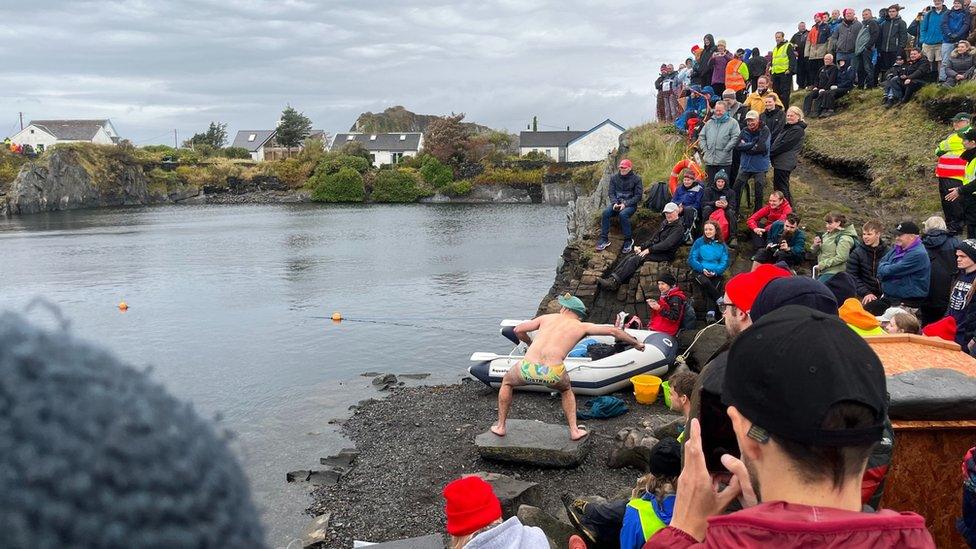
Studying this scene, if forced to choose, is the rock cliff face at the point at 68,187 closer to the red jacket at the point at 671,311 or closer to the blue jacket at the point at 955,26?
the red jacket at the point at 671,311

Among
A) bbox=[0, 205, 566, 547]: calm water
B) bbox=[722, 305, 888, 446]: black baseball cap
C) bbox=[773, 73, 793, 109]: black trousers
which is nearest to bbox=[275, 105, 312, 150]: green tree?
bbox=[0, 205, 566, 547]: calm water

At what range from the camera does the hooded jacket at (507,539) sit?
11.4 ft

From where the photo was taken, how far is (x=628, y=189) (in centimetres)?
1431

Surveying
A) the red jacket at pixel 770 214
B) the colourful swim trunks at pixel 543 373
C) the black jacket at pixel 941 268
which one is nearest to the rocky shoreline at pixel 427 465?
the colourful swim trunks at pixel 543 373

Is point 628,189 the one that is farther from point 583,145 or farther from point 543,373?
point 583,145

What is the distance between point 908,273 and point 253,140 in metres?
93.8

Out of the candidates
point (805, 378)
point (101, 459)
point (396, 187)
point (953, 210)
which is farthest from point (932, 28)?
point (396, 187)

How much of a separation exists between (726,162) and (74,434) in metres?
13.4

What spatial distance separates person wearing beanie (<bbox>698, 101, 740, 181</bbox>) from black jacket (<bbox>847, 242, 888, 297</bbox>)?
13.5 ft

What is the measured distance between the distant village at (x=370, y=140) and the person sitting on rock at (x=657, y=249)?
204 feet

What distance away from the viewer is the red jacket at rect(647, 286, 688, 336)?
38.6 feet

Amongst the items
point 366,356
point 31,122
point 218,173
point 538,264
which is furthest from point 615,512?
point 31,122

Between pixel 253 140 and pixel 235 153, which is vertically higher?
pixel 253 140

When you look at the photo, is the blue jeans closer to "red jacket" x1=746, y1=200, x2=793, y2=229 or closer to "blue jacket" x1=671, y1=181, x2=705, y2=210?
"blue jacket" x1=671, y1=181, x2=705, y2=210
